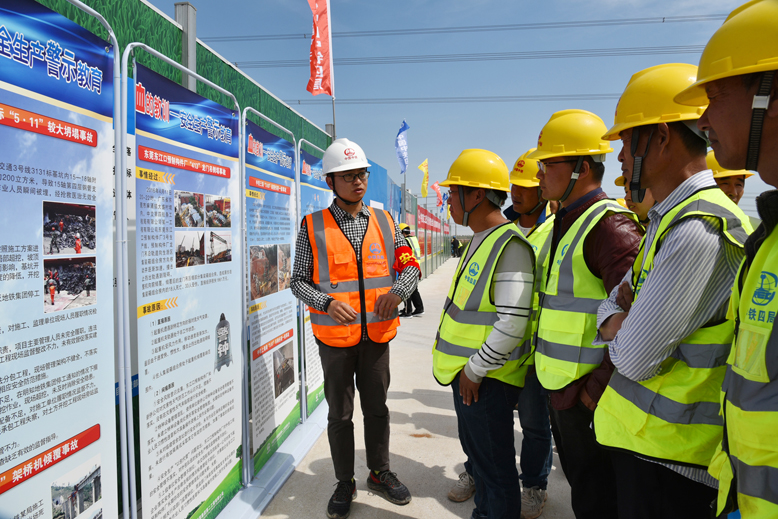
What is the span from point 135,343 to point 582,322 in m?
2.11

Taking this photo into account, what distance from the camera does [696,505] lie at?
136 cm

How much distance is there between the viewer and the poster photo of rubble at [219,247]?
244cm

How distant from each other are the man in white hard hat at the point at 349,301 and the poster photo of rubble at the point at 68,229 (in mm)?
1297

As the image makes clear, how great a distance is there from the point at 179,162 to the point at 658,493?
2.44 metres

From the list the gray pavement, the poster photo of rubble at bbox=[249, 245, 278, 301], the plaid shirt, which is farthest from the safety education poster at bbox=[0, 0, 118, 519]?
the gray pavement

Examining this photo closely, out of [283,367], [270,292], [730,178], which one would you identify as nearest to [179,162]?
[270,292]

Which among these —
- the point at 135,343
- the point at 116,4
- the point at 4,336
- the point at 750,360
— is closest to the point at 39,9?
the point at 116,4

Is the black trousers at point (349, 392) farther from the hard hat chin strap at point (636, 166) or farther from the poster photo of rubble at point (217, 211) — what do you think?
the hard hat chin strap at point (636, 166)

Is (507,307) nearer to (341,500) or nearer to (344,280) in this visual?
(344,280)

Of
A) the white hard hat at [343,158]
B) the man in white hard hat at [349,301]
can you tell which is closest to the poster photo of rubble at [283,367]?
the man in white hard hat at [349,301]

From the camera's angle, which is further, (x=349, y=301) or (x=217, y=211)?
(x=349, y=301)

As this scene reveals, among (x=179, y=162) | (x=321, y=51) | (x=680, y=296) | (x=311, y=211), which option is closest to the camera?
(x=680, y=296)

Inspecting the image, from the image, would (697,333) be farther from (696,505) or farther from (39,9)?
(39,9)

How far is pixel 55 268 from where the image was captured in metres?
1.48
